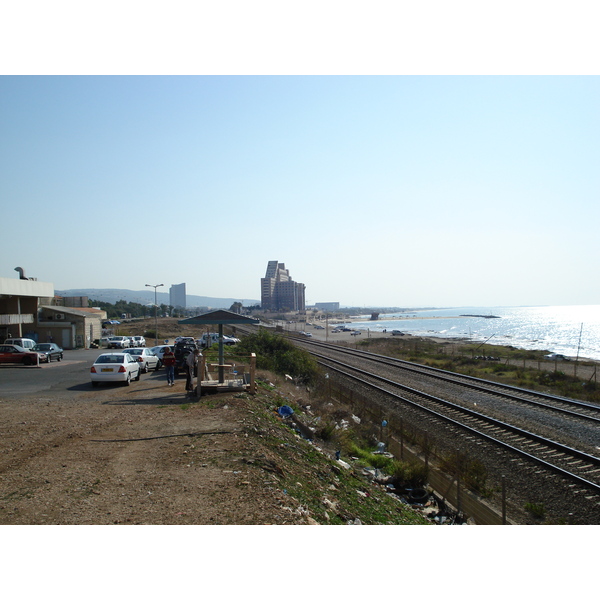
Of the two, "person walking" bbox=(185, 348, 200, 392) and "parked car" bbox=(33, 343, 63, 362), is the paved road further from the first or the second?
"person walking" bbox=(185, 348, 200, 392)

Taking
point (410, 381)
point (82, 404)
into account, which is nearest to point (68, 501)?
point (82, 404)

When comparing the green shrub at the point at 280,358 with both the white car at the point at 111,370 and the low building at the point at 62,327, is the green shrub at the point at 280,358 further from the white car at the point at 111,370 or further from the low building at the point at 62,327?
the low building at the point at 62,327

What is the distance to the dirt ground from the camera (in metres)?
6.02

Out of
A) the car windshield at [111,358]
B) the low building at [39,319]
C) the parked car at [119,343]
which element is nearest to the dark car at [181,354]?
the car windshield at [111,358]

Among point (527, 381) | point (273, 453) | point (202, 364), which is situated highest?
point (202, 364)

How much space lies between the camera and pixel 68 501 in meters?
6.34

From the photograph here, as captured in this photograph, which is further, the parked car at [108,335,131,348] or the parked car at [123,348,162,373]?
the parked car at [108,335,131,348]

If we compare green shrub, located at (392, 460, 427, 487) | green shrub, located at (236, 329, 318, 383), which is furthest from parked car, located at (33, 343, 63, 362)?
green shrub, located at (392, 460, 427, 487)

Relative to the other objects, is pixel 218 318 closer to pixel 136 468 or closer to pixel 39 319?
pixel 136 468

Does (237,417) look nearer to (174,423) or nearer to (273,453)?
(174,423)

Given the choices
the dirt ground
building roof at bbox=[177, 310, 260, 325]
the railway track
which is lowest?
the railway track

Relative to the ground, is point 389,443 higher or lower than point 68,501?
lower

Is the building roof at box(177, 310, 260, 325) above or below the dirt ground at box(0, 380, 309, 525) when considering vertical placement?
above

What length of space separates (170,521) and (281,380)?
17.6m
